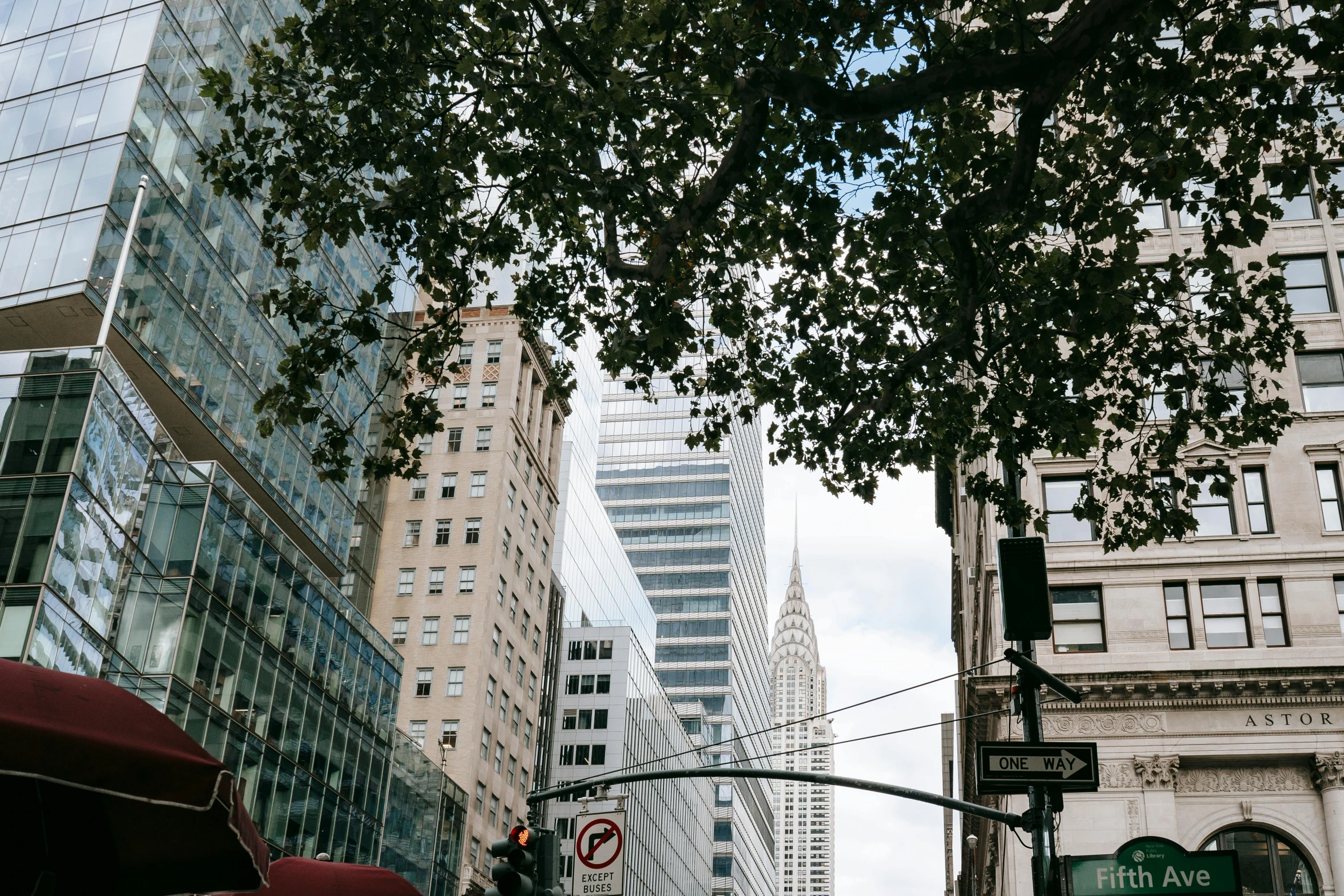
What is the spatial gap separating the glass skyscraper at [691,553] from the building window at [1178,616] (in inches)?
4444

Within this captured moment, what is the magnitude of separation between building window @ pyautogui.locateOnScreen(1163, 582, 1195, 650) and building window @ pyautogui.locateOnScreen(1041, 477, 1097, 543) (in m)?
2.72

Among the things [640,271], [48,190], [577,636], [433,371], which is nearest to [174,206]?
[48,190]

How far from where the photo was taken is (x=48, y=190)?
36.3 m

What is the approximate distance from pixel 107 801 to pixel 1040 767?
6236 millimetres

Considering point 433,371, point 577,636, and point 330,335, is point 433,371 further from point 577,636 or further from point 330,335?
point 577,636

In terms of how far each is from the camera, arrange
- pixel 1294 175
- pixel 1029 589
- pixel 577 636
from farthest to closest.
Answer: pixel 577 636, pixel 1294 175, pixel 1029 589

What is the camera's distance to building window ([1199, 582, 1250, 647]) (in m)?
35.9

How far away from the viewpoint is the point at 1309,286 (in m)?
38.7

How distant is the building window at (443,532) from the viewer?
2936 inches

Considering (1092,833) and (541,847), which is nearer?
(541,847)

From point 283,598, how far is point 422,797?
1924cm

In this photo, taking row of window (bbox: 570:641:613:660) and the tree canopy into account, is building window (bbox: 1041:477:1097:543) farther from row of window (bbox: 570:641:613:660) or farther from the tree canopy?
row of window (bbox: 570:641:613:660)

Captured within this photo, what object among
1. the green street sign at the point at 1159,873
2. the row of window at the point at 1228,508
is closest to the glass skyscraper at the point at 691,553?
the row of window at the point at 1228,508

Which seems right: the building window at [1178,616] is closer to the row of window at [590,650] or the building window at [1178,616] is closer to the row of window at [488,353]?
the row of window at [488,353]
